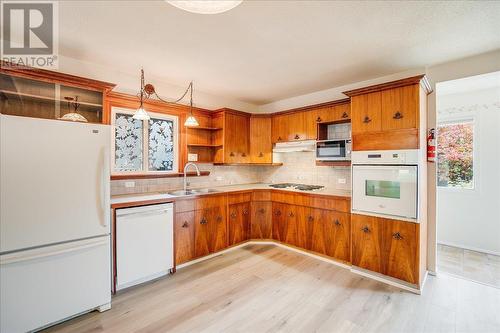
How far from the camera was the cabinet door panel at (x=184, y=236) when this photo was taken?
305 cm

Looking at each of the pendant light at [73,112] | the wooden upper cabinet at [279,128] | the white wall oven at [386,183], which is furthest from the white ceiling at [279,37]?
the white wall oven at [386,183]

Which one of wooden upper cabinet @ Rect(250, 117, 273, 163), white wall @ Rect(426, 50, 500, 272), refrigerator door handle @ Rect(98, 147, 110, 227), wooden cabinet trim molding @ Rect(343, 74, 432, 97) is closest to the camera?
refrigerator door handle @ Rect(98, 147, 110, 227)

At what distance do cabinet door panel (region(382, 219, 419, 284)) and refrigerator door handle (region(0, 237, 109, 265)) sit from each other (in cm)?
311

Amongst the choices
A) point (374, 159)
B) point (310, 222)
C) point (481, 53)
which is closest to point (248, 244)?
point (310, 222)

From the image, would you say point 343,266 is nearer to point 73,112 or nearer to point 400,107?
point 400,107

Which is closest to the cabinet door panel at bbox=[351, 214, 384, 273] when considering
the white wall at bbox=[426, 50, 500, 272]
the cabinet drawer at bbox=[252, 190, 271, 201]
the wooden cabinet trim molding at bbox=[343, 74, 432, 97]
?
the white wall at bbox=[426, 50, 500, 272]

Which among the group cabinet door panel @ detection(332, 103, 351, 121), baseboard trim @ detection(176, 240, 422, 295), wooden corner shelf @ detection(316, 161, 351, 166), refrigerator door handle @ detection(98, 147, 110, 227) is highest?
cabinet door panel @ detection(332, 103, 351, 121)

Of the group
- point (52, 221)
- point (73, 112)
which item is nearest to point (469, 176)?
point (52, 221)

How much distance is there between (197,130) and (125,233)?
2.04 m

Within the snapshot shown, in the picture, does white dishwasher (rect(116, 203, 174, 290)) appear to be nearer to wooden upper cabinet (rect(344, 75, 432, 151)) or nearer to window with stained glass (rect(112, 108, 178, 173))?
window with stained glass (rect(112, 108, 178, 173))

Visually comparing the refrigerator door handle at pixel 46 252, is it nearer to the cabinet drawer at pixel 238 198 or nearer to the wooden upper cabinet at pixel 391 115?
the cabinet drawer at pixel 238 198

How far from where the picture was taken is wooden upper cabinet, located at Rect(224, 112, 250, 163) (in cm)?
406

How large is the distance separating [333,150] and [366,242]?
55.2 inches

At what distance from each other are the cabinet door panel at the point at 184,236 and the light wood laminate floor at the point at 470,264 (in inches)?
132
